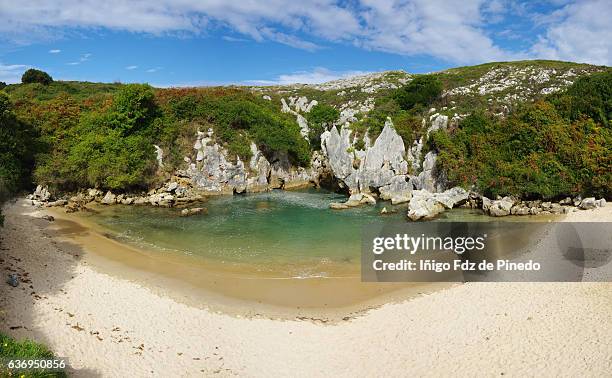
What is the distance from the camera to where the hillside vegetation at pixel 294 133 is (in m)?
29.6

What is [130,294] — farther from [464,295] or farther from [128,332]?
[464,295]

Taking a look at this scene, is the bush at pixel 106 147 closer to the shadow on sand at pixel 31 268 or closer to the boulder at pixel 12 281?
the shadow on sand at pixel 31 268

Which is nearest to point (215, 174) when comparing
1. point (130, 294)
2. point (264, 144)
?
point (264, 144)

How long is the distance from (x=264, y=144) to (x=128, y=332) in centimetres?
2972

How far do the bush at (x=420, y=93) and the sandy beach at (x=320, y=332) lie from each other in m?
35.4

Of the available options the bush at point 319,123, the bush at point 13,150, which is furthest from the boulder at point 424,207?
the bush at point 13,150

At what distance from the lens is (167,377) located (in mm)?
10562

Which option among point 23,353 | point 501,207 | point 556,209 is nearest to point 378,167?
point 501,207

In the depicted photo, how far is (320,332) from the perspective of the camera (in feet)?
43.9

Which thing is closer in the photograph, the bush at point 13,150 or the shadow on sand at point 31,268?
the shadow on sand at point 31,268

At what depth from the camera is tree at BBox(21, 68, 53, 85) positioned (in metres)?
57.5

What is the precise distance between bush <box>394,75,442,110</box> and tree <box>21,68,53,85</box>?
5117cm

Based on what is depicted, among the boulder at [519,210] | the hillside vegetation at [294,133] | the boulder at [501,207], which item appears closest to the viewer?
the boulder at [519,210]

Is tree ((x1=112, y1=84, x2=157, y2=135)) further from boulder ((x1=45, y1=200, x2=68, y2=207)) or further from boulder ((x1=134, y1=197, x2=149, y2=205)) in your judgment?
boulder ((x1=45, y1=200, x2=68, y2=207))
